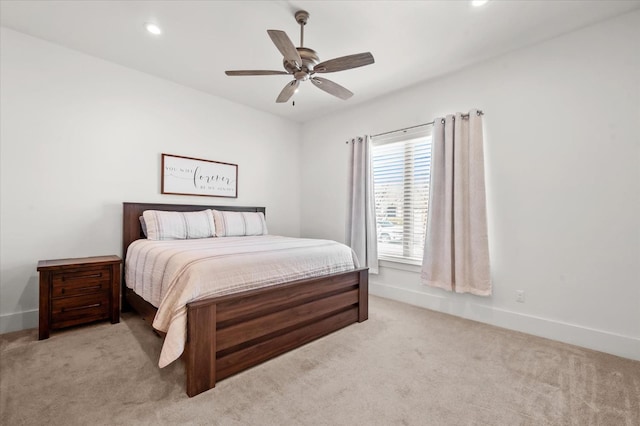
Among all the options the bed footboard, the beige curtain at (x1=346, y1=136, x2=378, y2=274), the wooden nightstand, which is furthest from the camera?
the beige curtain at (x1=346, y1=136, x2=378, y2=274)

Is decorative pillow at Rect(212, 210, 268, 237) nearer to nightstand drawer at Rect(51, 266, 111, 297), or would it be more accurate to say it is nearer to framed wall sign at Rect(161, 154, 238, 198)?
framed wall sign at Rect(161, 154, 238, 198)

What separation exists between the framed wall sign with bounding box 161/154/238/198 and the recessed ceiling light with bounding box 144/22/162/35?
1371 millimetres

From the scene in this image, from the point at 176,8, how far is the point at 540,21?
2938 mm

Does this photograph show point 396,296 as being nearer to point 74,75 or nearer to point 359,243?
point 359,243

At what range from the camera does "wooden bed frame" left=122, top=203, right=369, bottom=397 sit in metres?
1.72

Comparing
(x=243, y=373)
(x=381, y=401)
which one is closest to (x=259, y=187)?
(x=243, y=373)

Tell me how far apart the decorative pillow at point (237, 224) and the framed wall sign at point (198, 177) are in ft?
1.34

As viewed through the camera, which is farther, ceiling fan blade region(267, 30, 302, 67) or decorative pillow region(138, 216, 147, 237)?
decorative pillow region(138, 216, 147, 237)

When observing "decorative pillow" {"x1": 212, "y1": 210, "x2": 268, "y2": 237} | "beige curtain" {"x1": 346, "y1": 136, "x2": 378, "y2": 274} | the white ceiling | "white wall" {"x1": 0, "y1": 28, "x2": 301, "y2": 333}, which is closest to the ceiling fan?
the white ceiling

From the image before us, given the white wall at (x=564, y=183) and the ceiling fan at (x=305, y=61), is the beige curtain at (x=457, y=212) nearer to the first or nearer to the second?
the white wall at (x=564, y=183)

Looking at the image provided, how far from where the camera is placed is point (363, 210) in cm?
396

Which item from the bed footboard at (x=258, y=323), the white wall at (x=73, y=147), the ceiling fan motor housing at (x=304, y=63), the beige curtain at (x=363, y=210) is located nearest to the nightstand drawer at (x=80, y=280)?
the white wall at (x=73, y=147)

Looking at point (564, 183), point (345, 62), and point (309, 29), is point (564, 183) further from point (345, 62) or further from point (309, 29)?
point (309, 29)

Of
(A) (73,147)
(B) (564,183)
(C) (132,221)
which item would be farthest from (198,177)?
(B) (564,183)
